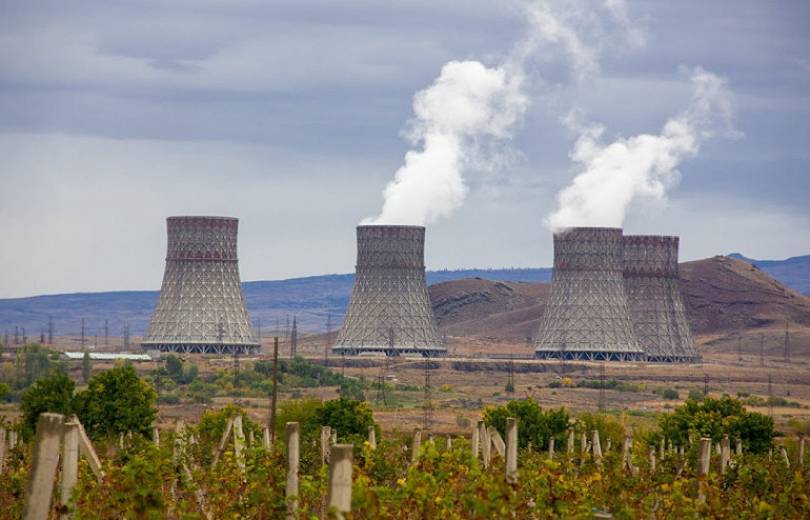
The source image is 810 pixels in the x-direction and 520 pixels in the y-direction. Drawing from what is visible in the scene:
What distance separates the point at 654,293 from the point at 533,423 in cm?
5574

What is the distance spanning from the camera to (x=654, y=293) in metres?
100

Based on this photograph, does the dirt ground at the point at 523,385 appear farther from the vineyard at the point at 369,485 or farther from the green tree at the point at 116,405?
the vineyard at the point at 369,485

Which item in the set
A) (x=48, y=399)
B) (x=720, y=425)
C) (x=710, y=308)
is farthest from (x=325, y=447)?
(x=710, y=308)

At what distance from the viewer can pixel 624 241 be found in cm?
10012

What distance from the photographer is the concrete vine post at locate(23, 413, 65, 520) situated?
49.6 feet

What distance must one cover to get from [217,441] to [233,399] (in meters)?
41.2

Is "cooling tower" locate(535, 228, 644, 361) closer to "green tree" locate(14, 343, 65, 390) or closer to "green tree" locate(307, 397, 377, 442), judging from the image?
"green tree" locate(14, 343, 65, 390)

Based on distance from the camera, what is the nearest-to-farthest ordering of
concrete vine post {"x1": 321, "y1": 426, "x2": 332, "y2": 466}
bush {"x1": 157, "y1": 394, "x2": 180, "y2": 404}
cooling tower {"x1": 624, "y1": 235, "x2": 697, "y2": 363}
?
concrete vine post {"x1": 321, "y1": 426, "x2": 332, "y2": 466} < bush {"x1": 157, "y1": 394, "x2": 180, "y2": 404} < cooling tower {"x1": 624, "y1": 235, "x2": 697, "y2": 363}

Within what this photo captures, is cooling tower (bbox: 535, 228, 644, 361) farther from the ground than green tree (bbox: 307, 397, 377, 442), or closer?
farther from the ground

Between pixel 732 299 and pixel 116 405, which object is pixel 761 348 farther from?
pixel 116 405

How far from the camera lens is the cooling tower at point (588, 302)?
307 feet

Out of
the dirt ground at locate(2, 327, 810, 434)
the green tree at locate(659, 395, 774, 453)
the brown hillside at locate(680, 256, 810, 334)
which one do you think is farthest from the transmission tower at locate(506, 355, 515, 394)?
the brown hillside at locate(680, 256, 810, 334)

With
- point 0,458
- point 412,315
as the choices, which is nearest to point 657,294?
point 412,315

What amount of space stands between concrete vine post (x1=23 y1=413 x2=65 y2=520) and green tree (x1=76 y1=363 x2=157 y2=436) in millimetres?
25370
